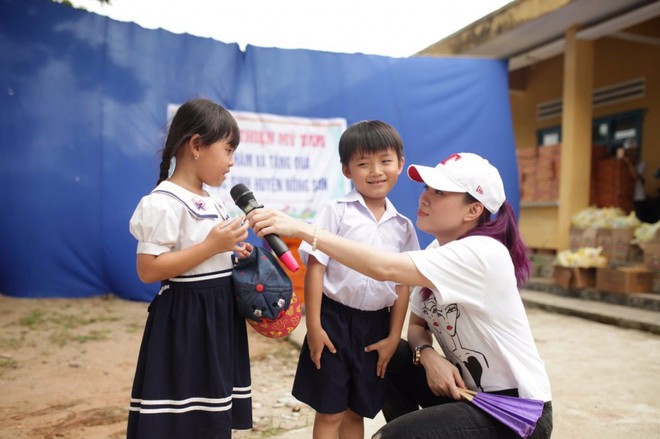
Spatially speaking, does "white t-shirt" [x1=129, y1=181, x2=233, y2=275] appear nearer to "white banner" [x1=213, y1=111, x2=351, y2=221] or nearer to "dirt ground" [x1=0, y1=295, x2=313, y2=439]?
"dirt ground" [x1=0, y1=295, x2=313, y2=439]

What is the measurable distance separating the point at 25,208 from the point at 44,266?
54 cm

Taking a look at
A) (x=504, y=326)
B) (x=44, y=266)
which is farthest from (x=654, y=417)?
(x=44, y=266)

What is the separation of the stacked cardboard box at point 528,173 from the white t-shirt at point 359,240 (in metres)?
6.34

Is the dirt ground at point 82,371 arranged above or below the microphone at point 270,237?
below

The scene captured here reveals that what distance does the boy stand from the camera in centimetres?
176

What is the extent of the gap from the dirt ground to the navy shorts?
30.5 inches

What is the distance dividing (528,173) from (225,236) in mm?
7242

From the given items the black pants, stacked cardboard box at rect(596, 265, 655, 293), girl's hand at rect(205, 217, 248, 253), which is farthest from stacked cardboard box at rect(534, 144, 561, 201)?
girl's hand at rect(205, 217, 248, 253)

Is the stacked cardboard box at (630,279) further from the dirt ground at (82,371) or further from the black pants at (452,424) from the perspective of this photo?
the black pants at (452,424)

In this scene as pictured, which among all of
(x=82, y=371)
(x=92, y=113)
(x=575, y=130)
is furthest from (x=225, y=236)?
(x=575, y=130)

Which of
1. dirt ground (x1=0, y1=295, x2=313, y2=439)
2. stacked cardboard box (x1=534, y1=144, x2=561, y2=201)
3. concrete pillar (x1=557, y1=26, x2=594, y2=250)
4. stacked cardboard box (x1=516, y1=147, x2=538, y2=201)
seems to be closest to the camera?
dirt ground (x1=0, y1=295, x2=313, y2=439)

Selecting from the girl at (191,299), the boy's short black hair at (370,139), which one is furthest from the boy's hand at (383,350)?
the boy's short black hair at (370,139)

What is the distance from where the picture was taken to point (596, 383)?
3.12m

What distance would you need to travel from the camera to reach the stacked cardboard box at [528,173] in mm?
7727
